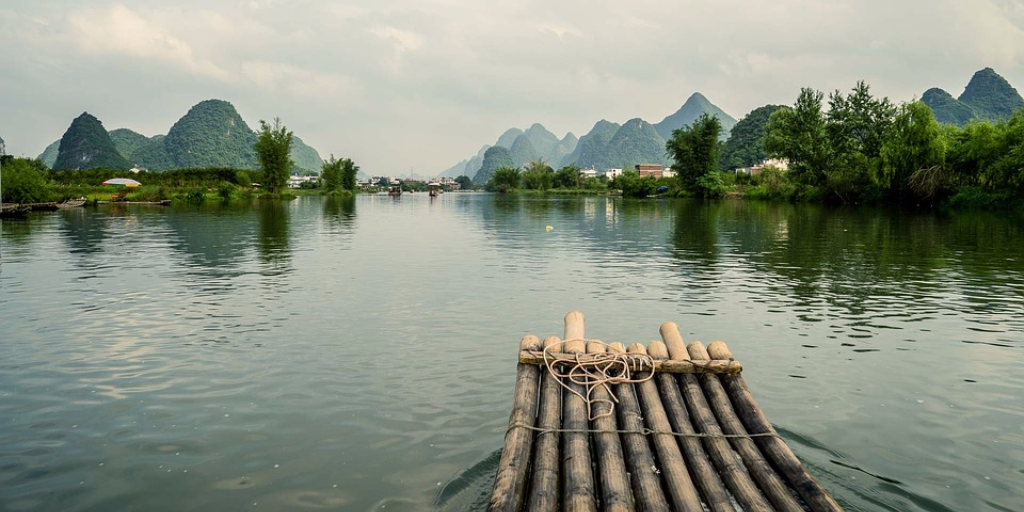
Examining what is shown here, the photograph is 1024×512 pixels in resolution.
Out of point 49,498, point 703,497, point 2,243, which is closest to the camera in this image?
point 703,497

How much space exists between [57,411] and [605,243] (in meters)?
28.4

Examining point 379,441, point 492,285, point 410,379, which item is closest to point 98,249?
point 492,285

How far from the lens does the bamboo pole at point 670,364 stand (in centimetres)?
758

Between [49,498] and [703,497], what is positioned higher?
[703,497]

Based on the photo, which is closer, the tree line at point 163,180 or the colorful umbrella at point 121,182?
the tree line at point 163,180

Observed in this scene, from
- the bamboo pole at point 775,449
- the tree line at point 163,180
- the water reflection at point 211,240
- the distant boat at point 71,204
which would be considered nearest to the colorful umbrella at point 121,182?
the tree line at point 163,180

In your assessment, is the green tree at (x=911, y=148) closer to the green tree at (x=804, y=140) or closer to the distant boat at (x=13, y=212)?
the green tree at (x=804, y=140)

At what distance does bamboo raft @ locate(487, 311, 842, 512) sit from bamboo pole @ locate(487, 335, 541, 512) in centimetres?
1

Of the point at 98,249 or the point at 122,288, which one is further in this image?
the point at 98,249

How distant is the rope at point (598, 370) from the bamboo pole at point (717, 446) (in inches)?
19.3

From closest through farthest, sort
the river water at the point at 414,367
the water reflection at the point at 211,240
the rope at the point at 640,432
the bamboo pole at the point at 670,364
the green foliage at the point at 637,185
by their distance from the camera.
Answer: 1. the rope at the point at 640,432
2. the river water at the point at 414,367
3. the bamboo pole at the point at 670,364
4. the water reflection at the point at 211,240
5. the green foliage at the point at 637,185

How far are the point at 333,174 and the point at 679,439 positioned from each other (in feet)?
538

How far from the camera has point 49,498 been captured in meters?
6.62

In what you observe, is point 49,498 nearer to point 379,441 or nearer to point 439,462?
point 379,441
